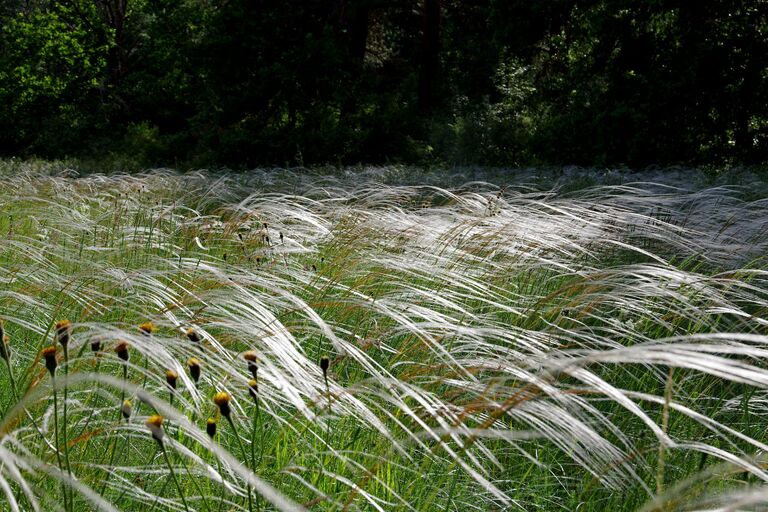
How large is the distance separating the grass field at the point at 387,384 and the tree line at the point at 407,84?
25.9 ft

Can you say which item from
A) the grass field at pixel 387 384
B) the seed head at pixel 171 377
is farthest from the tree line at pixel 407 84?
the seed head at pixel 171 377

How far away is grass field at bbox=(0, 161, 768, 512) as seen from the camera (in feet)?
3.72

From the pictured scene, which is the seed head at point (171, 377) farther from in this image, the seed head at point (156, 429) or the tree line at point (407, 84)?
the tree line at point (407, 84)

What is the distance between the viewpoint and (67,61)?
91.5 ft

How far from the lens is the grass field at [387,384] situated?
113cm

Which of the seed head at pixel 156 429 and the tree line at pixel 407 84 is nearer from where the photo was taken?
the seed head at pixel 156 429

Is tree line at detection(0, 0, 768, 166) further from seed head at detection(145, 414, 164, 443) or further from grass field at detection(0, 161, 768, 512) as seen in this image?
seed head at detection(145, 414, 164, 443)

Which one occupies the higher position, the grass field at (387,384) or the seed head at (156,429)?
the seed head at (156,429)

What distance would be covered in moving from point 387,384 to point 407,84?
15.6m

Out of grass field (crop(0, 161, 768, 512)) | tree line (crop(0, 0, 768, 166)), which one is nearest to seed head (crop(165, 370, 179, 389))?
grass field (crop(0, 161, 768, 512))

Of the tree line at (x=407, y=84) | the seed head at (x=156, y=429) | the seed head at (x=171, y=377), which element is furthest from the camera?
the tree line at (x=407, y=84)

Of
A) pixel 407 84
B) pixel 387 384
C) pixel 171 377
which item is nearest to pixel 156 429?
pixel 171 377

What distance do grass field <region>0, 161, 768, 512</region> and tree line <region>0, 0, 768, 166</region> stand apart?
7906 millimetres

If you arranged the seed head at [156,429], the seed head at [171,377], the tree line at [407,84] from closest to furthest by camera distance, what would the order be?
the seed head at [156,429] < the seed head at [171,377] < the tree line at [407,84]
